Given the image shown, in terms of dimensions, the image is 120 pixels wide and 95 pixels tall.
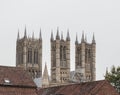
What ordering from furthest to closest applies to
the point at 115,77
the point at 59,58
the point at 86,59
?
the point at 86,59 → the point at 59,58 → the point at 115,77

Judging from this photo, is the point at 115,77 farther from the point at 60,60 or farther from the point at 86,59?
the point at 86,59

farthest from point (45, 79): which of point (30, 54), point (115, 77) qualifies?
point (115, 77)

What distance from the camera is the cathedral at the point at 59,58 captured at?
576 feet

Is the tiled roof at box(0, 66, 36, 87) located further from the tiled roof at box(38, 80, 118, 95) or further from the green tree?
the green tree

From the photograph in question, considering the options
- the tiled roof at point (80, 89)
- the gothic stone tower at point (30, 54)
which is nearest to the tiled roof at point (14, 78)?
the tiled roof at point (80, 89)

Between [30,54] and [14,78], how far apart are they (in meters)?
107

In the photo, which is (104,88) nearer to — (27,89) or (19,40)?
(27,89)

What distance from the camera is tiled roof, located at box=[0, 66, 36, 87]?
7362cm

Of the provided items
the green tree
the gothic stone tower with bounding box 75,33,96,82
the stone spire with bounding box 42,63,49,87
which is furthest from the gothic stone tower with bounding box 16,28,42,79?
the green tree

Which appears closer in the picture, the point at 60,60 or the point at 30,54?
the point at 60,60

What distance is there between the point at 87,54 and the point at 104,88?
10717 cm

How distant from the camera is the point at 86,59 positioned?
614 feet

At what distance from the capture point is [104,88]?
7994 centimetres

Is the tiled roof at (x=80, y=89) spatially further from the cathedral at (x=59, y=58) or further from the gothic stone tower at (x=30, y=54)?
the gothic stone tower at (x=30, y=54)
